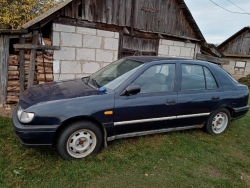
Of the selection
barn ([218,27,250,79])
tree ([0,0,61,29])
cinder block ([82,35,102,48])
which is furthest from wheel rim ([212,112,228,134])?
barn ([218,27,250,79])

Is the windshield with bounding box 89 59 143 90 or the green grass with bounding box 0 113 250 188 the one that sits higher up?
the windshield with bounding box 89 59 143 90

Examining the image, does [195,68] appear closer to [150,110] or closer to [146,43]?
[150,110]

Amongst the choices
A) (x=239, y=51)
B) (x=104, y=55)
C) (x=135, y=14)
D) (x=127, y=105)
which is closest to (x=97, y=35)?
(x=104, y=55)

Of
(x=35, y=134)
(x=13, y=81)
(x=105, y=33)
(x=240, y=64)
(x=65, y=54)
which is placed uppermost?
(x=105, y=33)

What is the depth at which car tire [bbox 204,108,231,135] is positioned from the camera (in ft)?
13.5

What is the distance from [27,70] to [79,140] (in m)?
3.90

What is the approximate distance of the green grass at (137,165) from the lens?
2.61 metres

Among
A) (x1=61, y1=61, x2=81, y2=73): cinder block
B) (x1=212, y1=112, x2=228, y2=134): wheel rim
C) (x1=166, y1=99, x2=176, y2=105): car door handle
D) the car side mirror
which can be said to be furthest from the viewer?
(x1=61, y1=61, x2=81, y2=73): cinder block

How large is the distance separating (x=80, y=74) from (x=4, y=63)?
89.6 inches

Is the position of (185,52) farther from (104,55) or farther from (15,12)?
(15,12)

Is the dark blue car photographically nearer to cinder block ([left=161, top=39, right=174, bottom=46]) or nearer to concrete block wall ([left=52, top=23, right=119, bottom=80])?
concrete block wall ([left=52, top=23, right=119, bottom=80])

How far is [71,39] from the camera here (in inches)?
247

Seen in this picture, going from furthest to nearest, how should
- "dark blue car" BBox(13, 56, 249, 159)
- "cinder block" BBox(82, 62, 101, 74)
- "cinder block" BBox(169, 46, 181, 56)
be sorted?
"cinder block" BBox(169, 46, 181, 56) → "cinder block" BBox(82, 62, 101, 74) → "dark blue car" BBox(13, 56, 249, 159)

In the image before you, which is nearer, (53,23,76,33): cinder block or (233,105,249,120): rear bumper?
(233,105,249,120): rear bumper
